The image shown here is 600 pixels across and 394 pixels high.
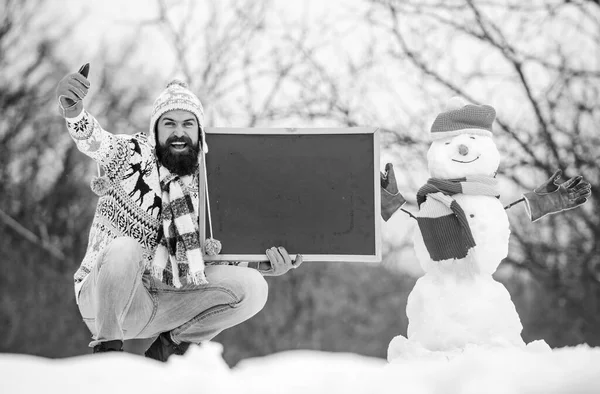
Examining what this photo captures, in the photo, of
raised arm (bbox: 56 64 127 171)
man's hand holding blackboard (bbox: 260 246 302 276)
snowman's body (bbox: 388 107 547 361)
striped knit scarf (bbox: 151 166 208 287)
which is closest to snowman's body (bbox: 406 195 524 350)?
snowman's body (bbox: 388 107 547 361)

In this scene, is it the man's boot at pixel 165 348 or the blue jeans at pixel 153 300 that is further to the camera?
the man's boot at pixel 165 348

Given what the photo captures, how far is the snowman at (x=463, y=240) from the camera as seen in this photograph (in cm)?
274

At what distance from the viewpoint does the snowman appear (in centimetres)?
274

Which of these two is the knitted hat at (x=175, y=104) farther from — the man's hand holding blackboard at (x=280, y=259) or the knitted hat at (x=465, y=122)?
the knitted hat at (x=465, y=122)

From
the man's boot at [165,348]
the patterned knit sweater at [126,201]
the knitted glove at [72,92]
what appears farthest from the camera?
the man's boot at [165,348]

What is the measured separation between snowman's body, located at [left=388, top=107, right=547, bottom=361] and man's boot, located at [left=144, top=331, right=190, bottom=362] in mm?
891

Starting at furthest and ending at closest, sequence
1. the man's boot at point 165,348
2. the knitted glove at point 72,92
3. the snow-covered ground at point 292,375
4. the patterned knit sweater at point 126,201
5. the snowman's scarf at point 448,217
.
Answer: the man's boot at point 165,348, the patterned knit sweater at point 126,201, the snowman's scarf at point 448,217, the knitted glove at point 72,92, the snow-covered ground at point 292,375

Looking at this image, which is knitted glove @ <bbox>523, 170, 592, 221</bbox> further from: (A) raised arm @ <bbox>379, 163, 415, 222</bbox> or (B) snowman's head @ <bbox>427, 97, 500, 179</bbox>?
(A) raised arm @ <bbox>379, 163, 415, 222</bbox>

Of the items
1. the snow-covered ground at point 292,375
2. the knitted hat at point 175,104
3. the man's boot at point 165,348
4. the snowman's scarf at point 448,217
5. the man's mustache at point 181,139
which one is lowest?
the snow-covered ground at point 292,375

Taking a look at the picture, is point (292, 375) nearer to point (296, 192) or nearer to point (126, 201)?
point (296, 192)

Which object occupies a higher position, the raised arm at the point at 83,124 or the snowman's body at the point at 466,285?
the raised arm at the point at 83,124

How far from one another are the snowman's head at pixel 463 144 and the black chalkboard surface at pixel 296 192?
0.99 feet

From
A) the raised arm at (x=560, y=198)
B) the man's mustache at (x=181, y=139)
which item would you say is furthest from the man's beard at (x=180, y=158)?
the raised arm at (x=560, y=198)

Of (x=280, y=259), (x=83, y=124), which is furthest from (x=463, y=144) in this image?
(x=83, y=124)
